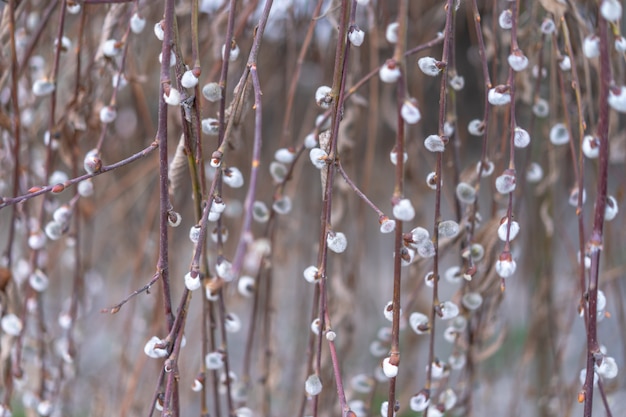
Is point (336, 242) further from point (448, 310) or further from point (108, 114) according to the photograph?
point (108, 114)

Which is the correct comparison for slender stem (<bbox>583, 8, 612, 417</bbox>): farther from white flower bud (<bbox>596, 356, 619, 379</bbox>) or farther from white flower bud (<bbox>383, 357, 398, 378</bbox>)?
white flower bud (<bbox>383, 357, 398, 378</bbox>)

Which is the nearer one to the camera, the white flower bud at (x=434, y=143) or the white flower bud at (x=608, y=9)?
the white flower bud at (x=608, y=9)

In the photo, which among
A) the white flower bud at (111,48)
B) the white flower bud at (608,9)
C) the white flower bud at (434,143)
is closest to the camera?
the white flower bud at (608,9)

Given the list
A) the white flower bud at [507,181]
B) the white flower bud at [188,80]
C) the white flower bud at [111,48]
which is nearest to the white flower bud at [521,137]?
the white flower bud at [507,181]

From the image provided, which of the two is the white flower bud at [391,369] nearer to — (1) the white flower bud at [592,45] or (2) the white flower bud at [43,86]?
(1) the white flower bud at [592,45]

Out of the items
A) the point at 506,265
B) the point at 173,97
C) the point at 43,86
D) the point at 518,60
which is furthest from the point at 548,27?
the point at 43,86

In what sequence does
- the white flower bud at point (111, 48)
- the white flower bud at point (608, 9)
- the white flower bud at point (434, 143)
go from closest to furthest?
the white flower bud at point (608, 9)
the white flower bud at point (434, 143)
the white flower bud at point (111, 48)

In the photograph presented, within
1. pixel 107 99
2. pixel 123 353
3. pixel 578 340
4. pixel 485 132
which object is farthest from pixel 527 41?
pixel 578 340

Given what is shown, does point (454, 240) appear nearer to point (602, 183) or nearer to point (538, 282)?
point (602, 183)

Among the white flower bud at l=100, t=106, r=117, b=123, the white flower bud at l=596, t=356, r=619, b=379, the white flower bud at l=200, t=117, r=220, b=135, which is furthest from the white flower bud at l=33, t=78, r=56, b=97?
the white flower bud at l=596, t=356, r=619, b=379
